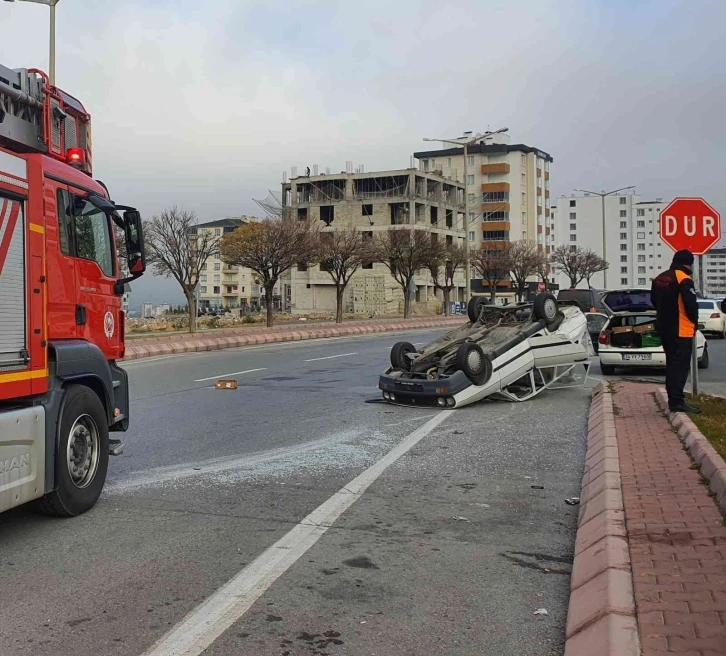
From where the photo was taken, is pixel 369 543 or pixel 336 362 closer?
pixel 369 543

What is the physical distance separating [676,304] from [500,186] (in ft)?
328

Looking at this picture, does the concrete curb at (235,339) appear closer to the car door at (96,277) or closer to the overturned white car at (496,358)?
the overturned white car at (496,358)

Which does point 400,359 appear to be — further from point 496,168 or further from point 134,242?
point 496,168

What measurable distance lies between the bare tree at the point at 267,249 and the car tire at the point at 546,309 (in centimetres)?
2805

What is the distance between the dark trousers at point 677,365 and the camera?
31.5 feet

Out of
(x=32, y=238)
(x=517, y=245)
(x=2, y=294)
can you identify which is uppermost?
(x=517, y=245)

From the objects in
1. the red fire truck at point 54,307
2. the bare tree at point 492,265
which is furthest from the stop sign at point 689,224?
the bare tree at point 492,265

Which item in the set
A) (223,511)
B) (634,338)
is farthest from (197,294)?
(223,511)

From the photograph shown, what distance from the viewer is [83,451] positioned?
626 centimetres

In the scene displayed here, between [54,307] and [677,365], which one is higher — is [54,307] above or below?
above

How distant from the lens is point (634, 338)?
54.6ft

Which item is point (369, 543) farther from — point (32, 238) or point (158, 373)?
point (158, 373)

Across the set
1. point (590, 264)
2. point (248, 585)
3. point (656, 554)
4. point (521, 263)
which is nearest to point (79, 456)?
point (248, 585)

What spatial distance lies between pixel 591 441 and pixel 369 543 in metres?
4.21
